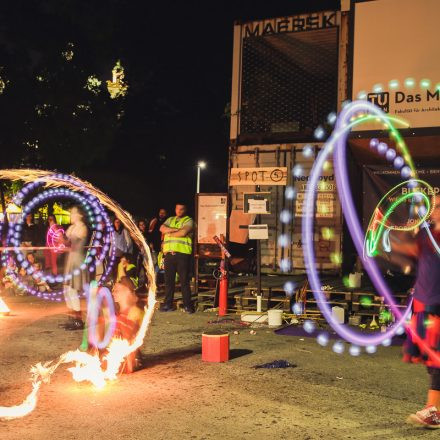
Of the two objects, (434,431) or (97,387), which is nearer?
(434,431)

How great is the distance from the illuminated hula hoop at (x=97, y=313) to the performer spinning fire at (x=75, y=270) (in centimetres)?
185

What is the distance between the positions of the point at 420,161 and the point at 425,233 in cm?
713

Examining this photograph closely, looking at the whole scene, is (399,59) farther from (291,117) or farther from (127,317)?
(127,317)

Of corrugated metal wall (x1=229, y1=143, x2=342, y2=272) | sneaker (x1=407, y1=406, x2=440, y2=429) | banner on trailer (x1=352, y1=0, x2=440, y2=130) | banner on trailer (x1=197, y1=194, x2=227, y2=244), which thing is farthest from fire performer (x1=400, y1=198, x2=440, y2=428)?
corrugated metal wall (x1=229, y1=143, x2=342, y2=272)

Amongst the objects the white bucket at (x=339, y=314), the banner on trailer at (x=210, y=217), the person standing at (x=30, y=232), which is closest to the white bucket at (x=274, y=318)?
the white bucket at (x=339, y=314)

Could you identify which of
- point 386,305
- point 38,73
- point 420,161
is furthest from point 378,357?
point 38,73

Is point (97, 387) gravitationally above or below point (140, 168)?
below

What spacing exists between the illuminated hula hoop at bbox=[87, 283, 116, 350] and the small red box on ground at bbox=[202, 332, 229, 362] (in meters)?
1.24

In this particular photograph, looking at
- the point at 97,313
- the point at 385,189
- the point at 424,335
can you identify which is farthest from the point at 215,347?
the point at 385,189

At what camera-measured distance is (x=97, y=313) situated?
7.32m

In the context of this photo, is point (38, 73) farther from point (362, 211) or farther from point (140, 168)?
point (362, 211)

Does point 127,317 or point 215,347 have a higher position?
point 127,317

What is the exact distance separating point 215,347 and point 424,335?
112 inches

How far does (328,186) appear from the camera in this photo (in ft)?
46.6
